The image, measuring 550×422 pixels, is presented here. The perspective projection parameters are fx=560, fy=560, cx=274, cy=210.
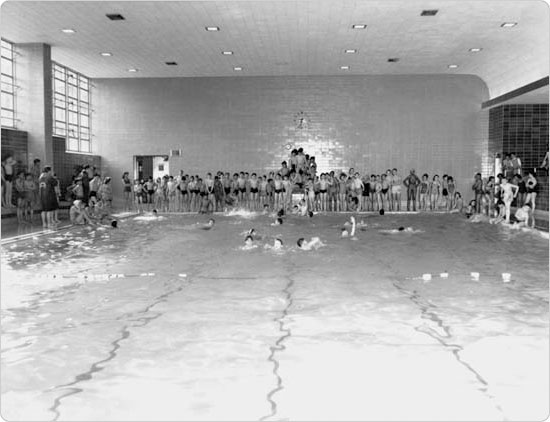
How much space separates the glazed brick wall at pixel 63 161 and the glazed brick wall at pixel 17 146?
189 centimetres

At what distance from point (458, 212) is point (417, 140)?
465 centimetres

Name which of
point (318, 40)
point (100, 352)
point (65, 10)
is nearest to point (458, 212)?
point (318, 40)

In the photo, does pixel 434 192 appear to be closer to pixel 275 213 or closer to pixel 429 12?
pixel 275 213

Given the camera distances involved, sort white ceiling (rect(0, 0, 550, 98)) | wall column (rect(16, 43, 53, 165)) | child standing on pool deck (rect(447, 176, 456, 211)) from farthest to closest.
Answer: child standing on pool deck (rect(447, 176, 456, 211)) < wall column (rect(16, 43, 53, 165)) < white ceiling (rect(0, 0, 550, 98))

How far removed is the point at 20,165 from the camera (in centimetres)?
1728

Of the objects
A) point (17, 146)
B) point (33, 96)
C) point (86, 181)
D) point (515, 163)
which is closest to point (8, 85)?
point (33, 96)

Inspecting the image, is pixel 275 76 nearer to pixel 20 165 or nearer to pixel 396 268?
pixel 20 165

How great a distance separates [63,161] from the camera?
20438 mm

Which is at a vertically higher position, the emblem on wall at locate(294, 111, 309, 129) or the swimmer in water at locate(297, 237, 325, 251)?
the emblem on wall at locate(294, 111, 309, 129)

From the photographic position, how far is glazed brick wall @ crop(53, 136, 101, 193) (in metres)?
19.8

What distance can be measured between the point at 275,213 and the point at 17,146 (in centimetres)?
837

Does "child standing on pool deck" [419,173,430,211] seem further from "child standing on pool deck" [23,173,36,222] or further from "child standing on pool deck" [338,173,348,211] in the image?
"child standing on pool deck" [23,173,36,222]

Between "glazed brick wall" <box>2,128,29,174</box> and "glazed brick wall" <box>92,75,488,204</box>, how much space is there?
6.64m

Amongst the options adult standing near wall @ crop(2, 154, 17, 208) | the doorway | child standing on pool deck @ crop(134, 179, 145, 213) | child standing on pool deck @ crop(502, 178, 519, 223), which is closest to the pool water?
child standing on pool deck @ crop(502, 178, 519, 223)
